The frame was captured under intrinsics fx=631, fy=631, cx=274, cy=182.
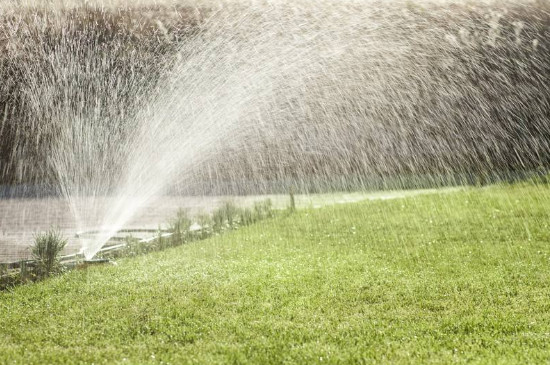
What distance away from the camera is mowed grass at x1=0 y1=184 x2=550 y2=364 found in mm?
4863

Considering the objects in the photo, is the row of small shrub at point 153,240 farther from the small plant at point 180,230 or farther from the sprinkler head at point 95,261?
the sprinkler head at point 95,261

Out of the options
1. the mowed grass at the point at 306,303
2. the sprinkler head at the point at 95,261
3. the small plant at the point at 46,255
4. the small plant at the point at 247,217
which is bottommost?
the mowed grass at the point at 306,303

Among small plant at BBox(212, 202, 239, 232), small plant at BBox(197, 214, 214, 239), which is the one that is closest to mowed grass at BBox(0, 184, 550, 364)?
small plant at BBox(197, 214, 214, 239)

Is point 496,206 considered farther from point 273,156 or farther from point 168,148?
point 273,156

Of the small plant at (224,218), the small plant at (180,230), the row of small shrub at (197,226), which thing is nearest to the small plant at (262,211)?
the row of small shrub at (197,226)

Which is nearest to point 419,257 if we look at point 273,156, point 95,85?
point 273,156

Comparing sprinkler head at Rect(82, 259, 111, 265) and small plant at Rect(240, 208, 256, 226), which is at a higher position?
small plant at Rect(240, 208, 256, 226)

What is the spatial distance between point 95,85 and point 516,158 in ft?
50.9

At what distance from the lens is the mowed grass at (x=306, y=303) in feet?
16.0

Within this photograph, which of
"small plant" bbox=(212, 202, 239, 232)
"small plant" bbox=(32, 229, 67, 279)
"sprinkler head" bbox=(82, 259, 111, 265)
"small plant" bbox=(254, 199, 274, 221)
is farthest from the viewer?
"small plant" bbox=(254, 199, 274, 221)

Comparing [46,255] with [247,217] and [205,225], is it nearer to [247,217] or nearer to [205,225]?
[205,225]

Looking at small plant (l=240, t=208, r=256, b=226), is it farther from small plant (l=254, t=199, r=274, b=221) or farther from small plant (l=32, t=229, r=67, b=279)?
small plant (l=32, t=229, r=67, b=279)

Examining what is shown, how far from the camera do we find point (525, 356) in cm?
463

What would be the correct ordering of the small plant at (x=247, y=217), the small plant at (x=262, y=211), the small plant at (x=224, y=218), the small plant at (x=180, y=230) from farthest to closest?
1. the small plant at (x=262, y=211)
2. the small plant at (x=247, y=217)
3. the small plant at (x=224, y=218)
4. the small plant at (x=180, y=230)
